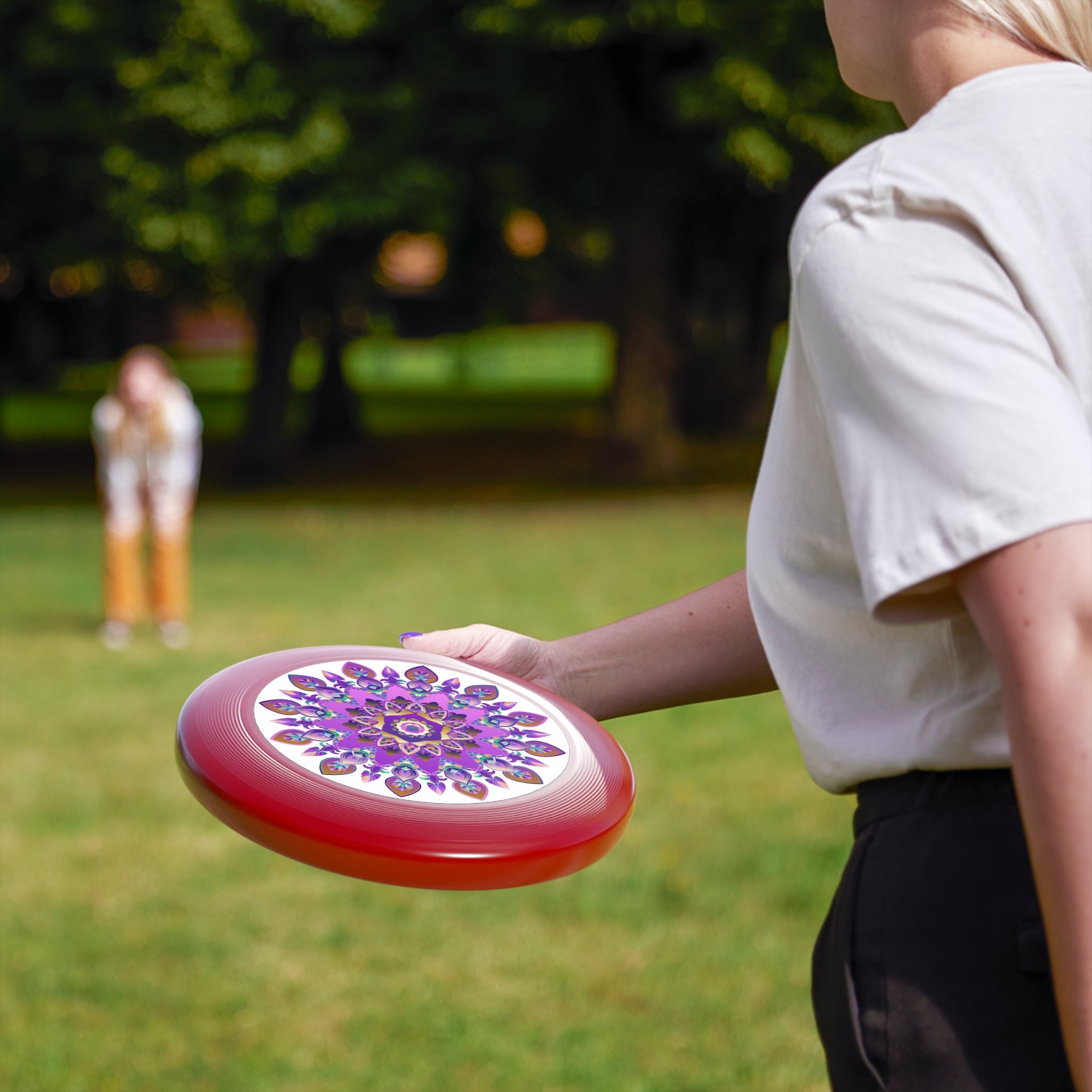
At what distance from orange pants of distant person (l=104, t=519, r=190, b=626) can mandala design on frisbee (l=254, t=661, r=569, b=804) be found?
8.18 m

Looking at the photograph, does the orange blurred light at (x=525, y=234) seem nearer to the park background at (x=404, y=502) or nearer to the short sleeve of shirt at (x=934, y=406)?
the park background at (x=404, y=502)

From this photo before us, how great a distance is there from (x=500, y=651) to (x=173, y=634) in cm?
819

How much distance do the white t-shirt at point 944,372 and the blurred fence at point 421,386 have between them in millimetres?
17900

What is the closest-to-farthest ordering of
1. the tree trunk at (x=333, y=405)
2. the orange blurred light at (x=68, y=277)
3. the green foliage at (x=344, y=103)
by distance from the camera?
the green foliage at (x=344, y=103), the orange blurred light at (x=68, y=277), the tree trunk at (x=333, y=405)

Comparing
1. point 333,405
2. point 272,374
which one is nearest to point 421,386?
point 333,405

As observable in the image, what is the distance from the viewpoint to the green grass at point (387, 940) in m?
3.90

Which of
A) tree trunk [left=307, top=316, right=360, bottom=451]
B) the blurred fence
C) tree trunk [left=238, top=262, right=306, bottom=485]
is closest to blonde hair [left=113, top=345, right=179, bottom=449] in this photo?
the blurred fence

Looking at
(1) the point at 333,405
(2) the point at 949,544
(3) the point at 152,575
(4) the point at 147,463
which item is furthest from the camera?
(1) the point at 333,405

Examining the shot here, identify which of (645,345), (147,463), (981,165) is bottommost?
(645,345)

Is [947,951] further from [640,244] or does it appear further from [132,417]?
[640,244]

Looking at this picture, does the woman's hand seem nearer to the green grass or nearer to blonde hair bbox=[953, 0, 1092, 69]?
blonde hair bbox=[953, 0, 1092, 69]

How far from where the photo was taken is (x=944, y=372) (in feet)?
3.24

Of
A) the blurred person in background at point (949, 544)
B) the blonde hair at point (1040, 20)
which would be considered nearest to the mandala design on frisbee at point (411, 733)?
the blurred person in background at point (949, 544)

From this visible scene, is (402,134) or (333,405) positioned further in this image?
(333,405)
